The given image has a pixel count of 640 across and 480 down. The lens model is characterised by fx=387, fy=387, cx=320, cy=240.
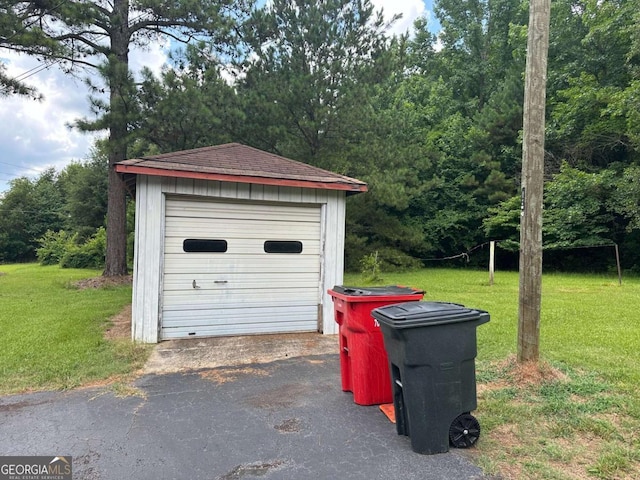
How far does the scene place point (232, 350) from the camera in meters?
4.90

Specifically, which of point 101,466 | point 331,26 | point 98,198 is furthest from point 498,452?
point 98,198

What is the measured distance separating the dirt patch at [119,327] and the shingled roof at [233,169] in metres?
2.39

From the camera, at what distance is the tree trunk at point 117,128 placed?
9.66 meters

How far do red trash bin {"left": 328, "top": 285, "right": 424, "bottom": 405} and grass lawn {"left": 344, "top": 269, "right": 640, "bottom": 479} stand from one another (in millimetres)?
810

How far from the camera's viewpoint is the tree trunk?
31.7 ft

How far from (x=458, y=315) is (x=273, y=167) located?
4.06 meters

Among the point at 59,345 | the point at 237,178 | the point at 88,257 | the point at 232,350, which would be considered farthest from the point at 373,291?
the point at 88,257

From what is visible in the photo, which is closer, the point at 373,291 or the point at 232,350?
the point at 373,291

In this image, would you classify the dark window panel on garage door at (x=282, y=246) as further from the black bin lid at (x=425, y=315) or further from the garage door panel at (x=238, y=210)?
the black bin lid at (x=425, y=315)

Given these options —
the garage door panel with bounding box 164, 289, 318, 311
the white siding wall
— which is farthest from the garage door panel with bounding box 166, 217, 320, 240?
the garage door panel with bounding box 164, 289, 318, 311

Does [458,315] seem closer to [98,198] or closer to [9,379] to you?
[9,379]

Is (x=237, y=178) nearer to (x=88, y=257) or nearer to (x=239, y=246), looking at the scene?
(x=239, y=246)

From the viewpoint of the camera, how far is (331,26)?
12344 mm

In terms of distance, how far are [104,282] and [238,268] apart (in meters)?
7.61
